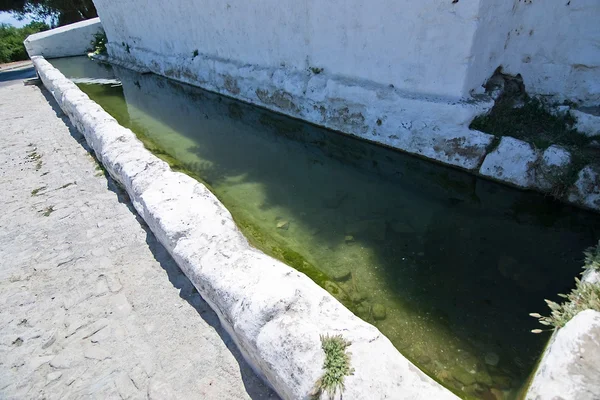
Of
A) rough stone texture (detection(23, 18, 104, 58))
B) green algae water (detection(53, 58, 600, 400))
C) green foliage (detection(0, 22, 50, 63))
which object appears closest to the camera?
green algae water (detection(53, 58, 600, 400))

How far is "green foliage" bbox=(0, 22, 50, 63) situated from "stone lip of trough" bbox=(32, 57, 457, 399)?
1888 centimetres

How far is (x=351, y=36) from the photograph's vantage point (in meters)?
4.82

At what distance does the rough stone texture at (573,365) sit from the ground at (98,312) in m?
1.31

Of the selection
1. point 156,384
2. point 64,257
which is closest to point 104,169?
point 64,257

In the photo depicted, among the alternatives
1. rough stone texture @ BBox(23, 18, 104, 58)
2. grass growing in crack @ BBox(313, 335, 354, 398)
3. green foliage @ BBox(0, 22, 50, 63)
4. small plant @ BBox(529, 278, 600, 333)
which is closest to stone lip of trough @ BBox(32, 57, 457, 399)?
grass growing in crack @ BBox(313, 335, 354, 398)

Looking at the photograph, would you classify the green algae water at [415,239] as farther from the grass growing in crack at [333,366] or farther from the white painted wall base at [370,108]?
the grass growing in crack at [333,366]

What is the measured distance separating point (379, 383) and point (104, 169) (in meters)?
4.34

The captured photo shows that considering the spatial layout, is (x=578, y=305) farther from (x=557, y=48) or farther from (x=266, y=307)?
(x=557, y=48)

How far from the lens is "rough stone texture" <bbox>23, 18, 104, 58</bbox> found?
516 inches

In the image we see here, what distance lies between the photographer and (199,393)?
1.99 meters

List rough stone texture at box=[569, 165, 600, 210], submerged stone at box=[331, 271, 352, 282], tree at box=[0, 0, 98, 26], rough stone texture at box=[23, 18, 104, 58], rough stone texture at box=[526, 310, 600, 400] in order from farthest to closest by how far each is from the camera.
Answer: tree at box=[0, 0, 98, 26] → rough stone texture at box=[23, 18, 104, 58] → rough stone texture at box=[569, 165, 600, 210] → submerged stone at box=[331, 271, 352, 282] → rough stone texture at box=[526, 310, 600, 400]

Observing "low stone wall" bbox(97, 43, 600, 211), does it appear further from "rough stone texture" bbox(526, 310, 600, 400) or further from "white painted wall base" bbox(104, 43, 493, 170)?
"rough stone texture" bbox(526, 310, 600, 400)

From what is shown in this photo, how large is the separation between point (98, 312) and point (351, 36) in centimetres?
435

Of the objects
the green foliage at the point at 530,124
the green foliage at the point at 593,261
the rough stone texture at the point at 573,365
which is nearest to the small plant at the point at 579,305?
the rough stone texture at the point at 573,365
